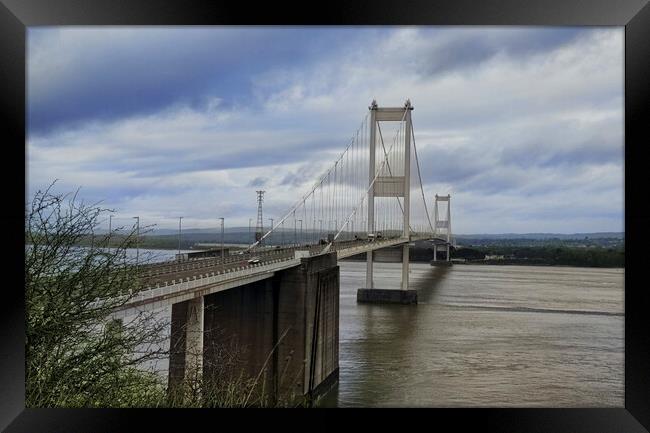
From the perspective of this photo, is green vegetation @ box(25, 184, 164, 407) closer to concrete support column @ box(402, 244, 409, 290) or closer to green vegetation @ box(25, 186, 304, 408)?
green vegetation @ box(25, 186, 304, 408)

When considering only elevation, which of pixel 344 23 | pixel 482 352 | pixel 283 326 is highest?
pixel 344 23

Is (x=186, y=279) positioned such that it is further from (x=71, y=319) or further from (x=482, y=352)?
(x=482, y=352)

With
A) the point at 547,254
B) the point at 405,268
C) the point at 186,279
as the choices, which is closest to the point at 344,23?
the point at 186,279

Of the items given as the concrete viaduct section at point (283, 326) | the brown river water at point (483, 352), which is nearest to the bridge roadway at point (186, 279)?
the concrete viaduct section at point (283, 326)

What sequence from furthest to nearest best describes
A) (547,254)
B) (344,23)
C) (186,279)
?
(547,254)
(186,279)
(344,23)

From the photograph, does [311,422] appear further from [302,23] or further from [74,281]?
[302,23]

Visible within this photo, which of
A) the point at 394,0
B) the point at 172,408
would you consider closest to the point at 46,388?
the point at 172,408
